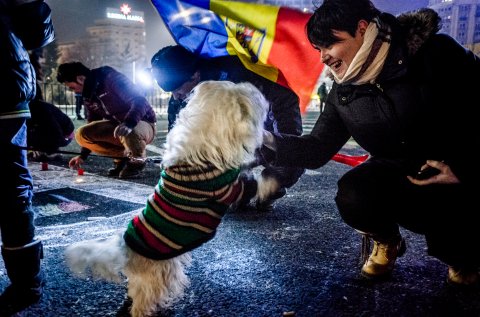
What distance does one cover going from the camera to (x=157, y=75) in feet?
12.2

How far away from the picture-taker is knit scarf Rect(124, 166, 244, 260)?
1.95 meters

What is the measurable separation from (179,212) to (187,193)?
0.34ft

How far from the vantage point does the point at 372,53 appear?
227 centimetres

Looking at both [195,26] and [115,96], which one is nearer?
[195,26]

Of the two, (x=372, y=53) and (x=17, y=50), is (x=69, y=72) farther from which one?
(x=372, y=53)

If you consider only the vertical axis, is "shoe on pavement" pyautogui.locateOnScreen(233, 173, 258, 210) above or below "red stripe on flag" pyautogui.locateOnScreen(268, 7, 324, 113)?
below

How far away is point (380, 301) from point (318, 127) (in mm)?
1256

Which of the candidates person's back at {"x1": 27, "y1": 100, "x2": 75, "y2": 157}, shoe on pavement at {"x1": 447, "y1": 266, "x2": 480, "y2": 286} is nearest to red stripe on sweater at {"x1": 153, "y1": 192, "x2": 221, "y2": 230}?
shoe on pavement at {"x1": 447, "y1": 266, "x2": 480, "y2": 286}

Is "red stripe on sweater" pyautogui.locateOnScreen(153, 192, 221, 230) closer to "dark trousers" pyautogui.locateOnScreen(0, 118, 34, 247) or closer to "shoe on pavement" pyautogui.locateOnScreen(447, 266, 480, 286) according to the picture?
"dark trousers" pyautogui.locateOnScreen(0, 118, 34, 247)

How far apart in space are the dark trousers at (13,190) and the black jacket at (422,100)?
1540mm

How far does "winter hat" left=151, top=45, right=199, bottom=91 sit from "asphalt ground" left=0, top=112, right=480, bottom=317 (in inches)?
37.4

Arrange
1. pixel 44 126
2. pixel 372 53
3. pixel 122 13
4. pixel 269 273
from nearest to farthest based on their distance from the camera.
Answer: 1. pixel 372 53
2. pixel 269 273
3. pixel 44 126
4. pixel 122 13

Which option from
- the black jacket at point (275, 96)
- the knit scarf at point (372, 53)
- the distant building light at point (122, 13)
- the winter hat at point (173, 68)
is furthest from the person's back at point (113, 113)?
the distant building light at point (122, 13)

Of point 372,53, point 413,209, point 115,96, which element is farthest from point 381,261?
point 115,96
